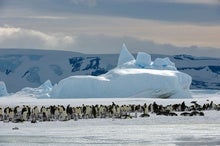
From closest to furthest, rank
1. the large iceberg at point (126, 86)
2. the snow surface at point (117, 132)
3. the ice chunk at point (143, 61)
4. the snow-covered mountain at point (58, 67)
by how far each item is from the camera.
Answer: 1. the snow surface at point (117, 132)
2. the large iceberg at point (126, 86)
3. the ice chunk at point (143, 61)
4. the snow-covered mountain at point (58, 67)

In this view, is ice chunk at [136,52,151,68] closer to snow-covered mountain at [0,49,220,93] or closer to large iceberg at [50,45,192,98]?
large iceberg at [50,45,192,98]

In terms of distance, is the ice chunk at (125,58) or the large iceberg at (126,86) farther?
the ice chunk at (125,58)

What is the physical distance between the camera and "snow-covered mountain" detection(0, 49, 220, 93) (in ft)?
444

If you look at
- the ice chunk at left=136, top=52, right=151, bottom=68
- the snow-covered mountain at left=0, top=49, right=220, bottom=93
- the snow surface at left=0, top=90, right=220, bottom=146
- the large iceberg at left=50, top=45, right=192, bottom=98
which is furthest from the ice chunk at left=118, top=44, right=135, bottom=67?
the snow-covered mountain at left=0, top=49, right=220, bottom=93

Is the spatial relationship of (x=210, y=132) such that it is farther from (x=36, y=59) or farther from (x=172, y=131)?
(x=36, y=59)

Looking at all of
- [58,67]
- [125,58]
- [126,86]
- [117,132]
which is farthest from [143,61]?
[58,67]

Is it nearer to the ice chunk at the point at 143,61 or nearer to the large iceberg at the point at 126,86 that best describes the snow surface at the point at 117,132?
the large iceberg at the point at 126,86

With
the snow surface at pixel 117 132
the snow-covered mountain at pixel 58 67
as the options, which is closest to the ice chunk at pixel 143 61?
the snow surface at pixel 117 132

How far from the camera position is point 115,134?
19625 millimetres

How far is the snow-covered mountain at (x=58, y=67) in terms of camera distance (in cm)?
13520

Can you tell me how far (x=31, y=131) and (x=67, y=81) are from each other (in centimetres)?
3287

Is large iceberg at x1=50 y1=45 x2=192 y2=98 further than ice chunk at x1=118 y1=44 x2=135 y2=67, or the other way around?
ice chunk at x1=118 y1=44 x2=135 y2=67

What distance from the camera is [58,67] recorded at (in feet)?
464

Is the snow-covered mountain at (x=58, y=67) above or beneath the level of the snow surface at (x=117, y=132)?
above
